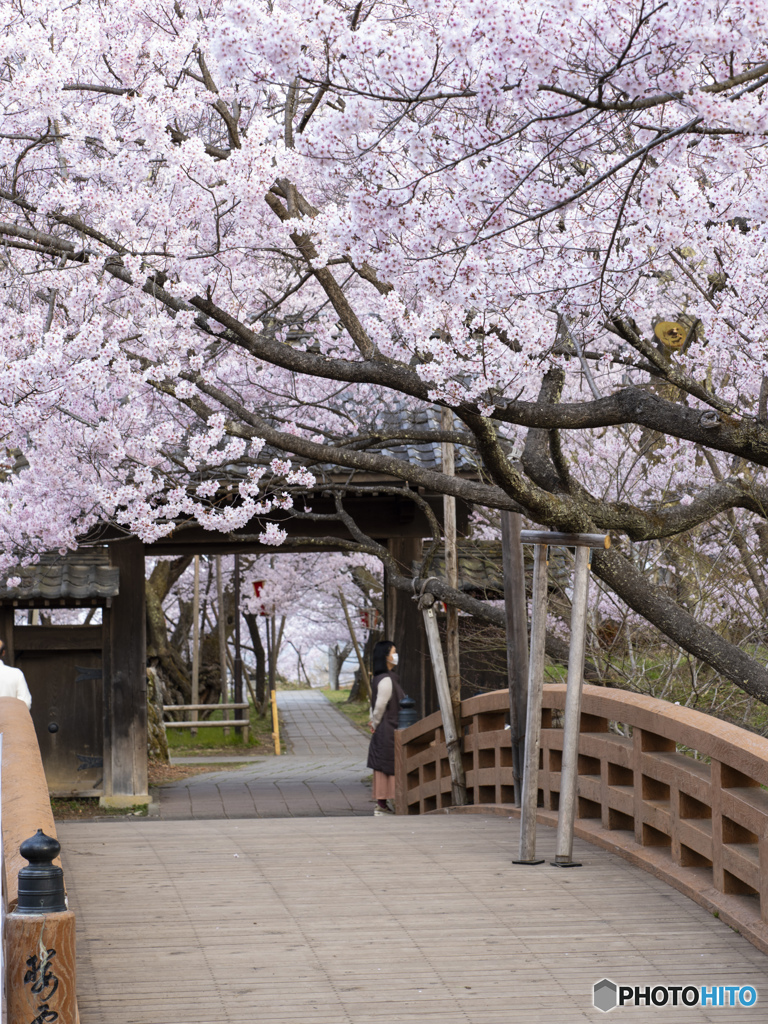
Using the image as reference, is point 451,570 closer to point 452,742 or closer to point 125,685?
point 452,742

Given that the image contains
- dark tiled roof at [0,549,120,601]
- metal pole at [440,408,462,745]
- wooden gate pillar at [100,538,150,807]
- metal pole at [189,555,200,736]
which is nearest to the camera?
metal pole at [440,408,462,745]

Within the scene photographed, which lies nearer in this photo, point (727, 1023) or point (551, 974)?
point (727, 1023)

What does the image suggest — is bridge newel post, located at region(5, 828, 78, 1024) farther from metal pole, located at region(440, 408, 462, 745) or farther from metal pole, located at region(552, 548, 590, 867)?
metal pole, located at region(440, 408, 462, 745)

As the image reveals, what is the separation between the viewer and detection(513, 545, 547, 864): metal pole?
575cm

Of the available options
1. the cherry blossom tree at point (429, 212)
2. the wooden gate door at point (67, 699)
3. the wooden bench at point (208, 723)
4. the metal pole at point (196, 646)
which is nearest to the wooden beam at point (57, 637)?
the wooden gate door at point (67, 699)

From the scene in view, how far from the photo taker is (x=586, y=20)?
12.8 feet

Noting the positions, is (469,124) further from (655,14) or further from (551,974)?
(551,974)

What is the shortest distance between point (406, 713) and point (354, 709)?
18.4 meters

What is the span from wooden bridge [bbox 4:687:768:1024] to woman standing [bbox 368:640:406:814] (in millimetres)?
3212

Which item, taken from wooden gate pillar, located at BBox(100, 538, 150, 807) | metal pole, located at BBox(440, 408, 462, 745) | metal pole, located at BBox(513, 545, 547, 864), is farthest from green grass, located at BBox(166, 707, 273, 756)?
metal pole, located at BBox(513, 545, 547, 864)

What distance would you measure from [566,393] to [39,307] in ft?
20.9

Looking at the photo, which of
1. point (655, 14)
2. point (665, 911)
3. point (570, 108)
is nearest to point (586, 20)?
point (655, 14)

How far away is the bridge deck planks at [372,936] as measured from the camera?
12.1 ft

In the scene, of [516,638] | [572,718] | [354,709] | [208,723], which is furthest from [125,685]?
[354,709]
